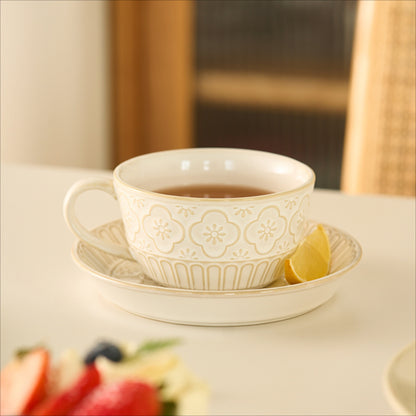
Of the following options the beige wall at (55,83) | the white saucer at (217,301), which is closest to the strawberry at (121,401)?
the white saucer at (217,301)

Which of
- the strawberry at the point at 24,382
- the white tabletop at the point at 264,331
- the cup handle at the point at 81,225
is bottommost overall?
the white tabletop at the point at 264,331

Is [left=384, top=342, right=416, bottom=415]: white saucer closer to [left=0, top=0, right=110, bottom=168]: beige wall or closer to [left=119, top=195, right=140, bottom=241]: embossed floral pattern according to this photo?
[left=119, top=195, right=140, bottom=241]: embossed floral pattern

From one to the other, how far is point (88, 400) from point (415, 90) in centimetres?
176

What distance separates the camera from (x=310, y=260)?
55 centimetres

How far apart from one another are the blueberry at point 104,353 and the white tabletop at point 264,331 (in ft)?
0.09

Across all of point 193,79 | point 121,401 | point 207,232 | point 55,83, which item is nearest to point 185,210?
point 207,232

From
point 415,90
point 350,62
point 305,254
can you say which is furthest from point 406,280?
point 350,62

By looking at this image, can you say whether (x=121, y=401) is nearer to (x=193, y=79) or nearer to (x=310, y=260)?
(x=310, y=260)

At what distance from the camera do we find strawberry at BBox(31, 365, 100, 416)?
14.7 inches

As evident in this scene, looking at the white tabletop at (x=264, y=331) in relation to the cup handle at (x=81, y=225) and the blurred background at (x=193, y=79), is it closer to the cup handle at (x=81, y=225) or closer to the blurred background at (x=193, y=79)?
the cup handle at (x=81, y=225)

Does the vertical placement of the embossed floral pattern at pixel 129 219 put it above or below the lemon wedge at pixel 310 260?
above

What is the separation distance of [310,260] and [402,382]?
7.1 inches

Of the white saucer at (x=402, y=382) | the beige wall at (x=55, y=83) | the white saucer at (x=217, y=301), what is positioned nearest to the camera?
the white saucer at (x=402, y=382)

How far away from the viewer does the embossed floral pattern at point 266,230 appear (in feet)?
1.67
